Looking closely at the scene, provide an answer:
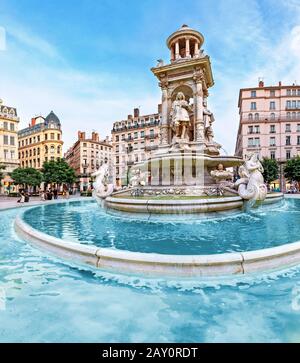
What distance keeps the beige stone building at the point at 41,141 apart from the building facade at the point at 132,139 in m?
16.6

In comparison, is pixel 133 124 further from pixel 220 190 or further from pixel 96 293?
pixel 96 293

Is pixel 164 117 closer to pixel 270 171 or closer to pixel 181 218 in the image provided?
pixel 181 218

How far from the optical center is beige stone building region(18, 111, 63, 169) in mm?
64938

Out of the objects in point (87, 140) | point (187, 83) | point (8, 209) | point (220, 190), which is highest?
point (87, 140)

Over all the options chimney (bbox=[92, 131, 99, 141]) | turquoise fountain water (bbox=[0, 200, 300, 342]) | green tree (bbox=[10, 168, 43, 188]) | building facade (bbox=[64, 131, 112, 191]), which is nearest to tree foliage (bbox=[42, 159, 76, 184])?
green tree (bbox=[10, 168, 43, 188])

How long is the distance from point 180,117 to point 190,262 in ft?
39.5

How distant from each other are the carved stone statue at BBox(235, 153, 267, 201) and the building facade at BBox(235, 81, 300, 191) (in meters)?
43.0

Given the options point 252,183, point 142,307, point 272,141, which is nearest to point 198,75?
point 252,183

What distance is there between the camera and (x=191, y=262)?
3816mm

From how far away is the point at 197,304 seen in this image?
310cm

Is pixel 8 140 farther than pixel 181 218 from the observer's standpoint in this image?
Yes

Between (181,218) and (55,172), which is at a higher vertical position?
(55,172)
